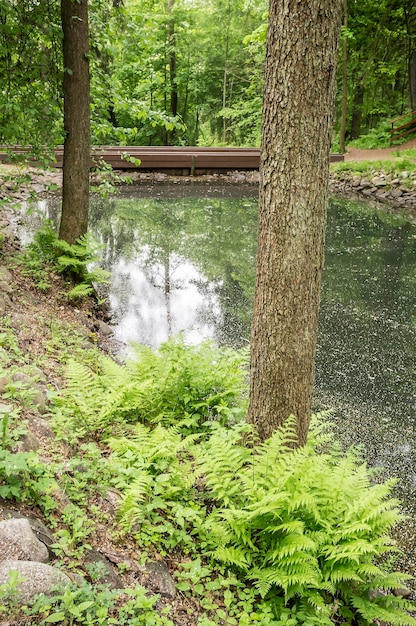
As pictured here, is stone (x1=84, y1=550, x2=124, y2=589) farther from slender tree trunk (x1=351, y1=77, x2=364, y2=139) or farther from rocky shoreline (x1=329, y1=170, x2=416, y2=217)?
slender tree trunk (x1=351, y1=77, x2=364, y2=139)

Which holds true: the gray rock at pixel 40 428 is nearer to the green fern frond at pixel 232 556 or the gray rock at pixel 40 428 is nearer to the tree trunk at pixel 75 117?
the green fern frond at pixel 232 556

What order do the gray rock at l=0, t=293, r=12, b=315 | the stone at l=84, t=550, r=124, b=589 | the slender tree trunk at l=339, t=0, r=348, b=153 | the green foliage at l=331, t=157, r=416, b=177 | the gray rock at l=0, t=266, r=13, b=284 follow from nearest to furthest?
1. the stone at l=84, t=550, r=124, b=589
2. the gray rock at l=0, t=293, r=12, b=315
3. the gray rock at l=0, t=266, r=13, b=284
4. the green foliage at l=331, t=157, r=416, b=177
5. the slender tree trunk at l=339, t=0, r=348, b=153

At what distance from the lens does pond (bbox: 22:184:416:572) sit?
540 centimetres

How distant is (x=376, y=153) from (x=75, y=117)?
18827 mm

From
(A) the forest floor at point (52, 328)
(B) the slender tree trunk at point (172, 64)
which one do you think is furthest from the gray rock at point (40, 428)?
(B) the slender tree trunk at point (172, 64)

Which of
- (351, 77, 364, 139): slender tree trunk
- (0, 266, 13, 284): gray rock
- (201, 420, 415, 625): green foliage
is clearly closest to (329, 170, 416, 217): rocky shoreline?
(351, 77, 364, 139): slender tree trunk

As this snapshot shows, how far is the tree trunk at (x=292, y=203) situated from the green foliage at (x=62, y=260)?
411 cm

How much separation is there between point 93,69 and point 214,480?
21.4 feet

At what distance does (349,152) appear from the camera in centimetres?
2350

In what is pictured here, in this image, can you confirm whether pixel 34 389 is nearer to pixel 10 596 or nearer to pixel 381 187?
pixel 10 596

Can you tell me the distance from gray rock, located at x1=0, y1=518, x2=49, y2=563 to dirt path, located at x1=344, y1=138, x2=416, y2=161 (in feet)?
70.9

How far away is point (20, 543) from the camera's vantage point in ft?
7.11

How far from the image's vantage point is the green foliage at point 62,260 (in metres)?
6.97

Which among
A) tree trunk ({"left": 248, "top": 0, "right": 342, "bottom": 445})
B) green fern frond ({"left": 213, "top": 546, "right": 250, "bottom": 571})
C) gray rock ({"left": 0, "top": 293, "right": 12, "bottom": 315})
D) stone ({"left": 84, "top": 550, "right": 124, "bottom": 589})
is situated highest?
tree trunk ({"left": 248, "top": 0, "right": 342, "bottom": 445})
